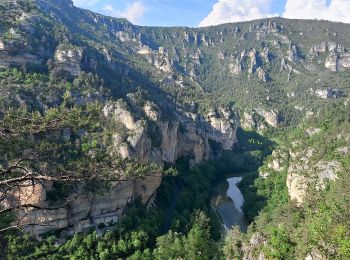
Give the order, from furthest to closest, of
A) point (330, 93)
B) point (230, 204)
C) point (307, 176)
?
point (330, 93)
point (230, 204)
point (307, 176)

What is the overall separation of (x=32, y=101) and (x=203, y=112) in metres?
62.0

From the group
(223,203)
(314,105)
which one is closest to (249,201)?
(223,203)

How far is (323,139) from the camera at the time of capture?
247 ft

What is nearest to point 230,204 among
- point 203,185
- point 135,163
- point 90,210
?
point 203,185

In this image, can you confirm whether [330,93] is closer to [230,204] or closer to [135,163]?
[230,204]

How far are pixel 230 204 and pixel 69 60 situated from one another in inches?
1515

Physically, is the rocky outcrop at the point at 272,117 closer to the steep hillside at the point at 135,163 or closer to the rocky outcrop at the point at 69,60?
the steep hillside at the point at 135,163

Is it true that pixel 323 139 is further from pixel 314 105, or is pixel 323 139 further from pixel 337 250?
pixel 314 105

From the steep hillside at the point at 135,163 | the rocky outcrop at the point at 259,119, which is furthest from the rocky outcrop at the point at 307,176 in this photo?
the rocky outcrop at the point at 259,119

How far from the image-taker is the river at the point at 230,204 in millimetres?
66375

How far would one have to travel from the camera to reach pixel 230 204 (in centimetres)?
7619

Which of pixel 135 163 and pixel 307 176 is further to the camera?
pixel 307 176

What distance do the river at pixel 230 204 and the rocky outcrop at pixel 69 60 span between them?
34043 mm

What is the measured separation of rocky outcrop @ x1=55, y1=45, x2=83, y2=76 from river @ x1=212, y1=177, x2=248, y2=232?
3404 cm
